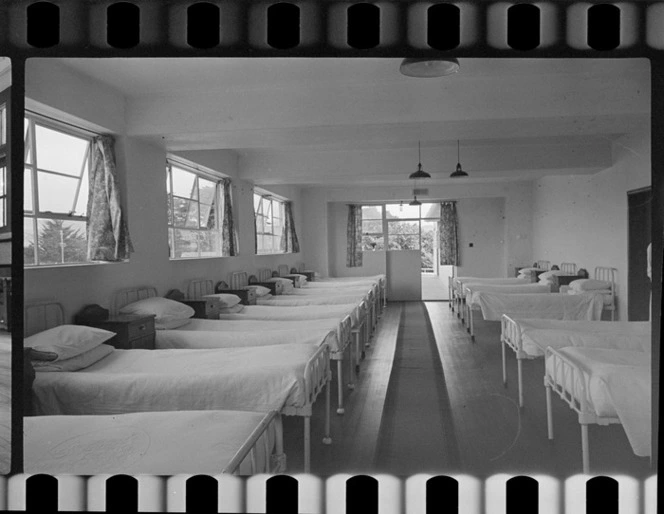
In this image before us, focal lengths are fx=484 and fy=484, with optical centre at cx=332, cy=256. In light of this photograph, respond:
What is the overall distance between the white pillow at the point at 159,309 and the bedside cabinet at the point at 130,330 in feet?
0.09

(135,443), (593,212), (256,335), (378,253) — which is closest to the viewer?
(135,443)

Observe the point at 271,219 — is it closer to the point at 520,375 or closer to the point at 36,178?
the point at 520,375

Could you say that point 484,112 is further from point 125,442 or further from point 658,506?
point 125,442

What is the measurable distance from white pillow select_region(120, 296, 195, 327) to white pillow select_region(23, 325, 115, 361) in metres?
0.20

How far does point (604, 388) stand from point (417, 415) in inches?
21.5

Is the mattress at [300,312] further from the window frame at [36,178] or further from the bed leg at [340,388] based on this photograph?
the window frame at [36,178]

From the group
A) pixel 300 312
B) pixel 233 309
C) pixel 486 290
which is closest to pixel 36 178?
pixel 486 290

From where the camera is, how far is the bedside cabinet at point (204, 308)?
2326mm

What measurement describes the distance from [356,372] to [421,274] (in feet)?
1.99

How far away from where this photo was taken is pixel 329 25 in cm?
65

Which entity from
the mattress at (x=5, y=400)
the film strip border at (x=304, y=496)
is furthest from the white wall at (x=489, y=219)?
the mattress at (x=5, y=400)

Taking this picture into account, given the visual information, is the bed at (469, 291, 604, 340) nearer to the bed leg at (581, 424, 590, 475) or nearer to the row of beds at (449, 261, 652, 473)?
the row of beds at (449, 261, 652, 473)

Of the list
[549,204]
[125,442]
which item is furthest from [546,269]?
[125,442]

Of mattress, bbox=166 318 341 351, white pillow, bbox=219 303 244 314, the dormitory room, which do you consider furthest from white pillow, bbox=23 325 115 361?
white pillow, bbox=219 303 244 314
